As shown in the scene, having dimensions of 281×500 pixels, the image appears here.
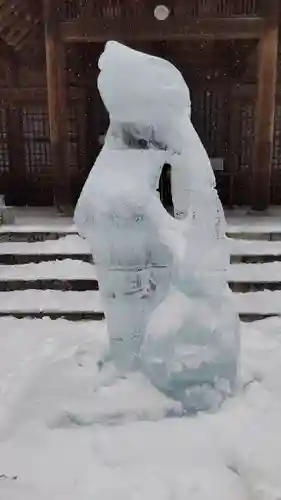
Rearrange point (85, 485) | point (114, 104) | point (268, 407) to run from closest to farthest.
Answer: point (85, 485) < point (114, 104) < point (268, 407)

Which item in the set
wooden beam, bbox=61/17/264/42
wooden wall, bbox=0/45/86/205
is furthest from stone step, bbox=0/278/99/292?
wooden beam, bbox=61/17/264/42

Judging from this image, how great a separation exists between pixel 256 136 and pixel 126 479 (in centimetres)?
542

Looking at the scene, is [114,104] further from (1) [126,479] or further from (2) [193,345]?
(1) [126,479]

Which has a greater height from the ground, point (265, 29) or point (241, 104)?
point (265, 29)

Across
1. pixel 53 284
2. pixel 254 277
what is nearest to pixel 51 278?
pixel 53 284

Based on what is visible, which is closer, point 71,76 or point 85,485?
point 85,485

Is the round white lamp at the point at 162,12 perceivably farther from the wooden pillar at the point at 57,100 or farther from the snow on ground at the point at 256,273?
the snow on ground at the point at 256,273

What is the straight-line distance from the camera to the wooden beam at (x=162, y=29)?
23.2ft

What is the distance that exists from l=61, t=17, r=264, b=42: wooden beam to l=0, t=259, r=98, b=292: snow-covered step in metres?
3.08

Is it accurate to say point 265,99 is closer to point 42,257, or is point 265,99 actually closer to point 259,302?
point 259,302

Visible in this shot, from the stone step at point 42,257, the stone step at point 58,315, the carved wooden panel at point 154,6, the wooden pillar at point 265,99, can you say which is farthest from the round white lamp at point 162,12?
the stone step at point 58,315

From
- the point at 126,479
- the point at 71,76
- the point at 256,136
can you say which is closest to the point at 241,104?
the point at 256,136

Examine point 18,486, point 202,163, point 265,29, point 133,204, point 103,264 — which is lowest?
point 18,486

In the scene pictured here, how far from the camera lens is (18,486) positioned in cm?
314
